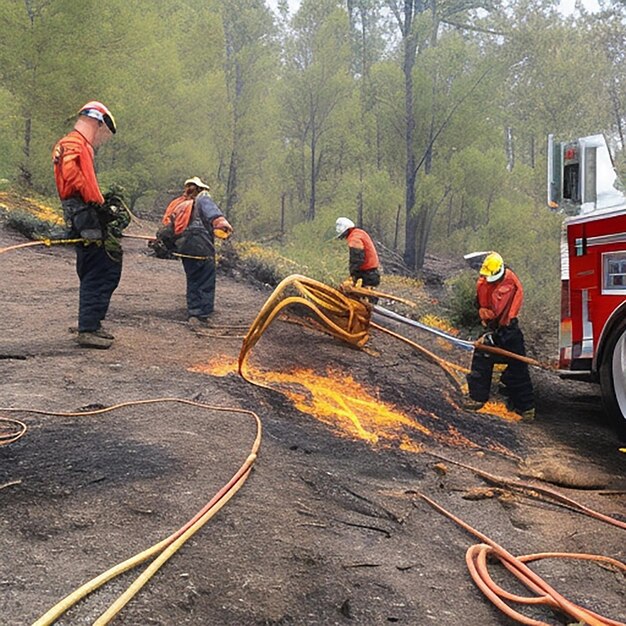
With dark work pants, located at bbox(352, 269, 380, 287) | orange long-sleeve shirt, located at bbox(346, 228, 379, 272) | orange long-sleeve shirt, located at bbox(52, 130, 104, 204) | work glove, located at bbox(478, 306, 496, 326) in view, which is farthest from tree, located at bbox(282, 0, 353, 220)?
orange long-sleeve shirt, located at bbox(52, 130, 104, 204)

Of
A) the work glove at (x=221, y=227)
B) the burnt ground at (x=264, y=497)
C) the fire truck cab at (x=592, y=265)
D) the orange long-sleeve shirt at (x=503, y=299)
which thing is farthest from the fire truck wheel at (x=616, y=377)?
the work glove at (x=221, y=227)

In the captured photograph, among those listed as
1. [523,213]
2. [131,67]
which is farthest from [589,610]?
[131,67]

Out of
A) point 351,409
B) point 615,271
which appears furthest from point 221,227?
point 615,271

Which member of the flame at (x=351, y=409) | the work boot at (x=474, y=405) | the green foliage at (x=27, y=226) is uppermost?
the green foliage at (x=27, y=226)

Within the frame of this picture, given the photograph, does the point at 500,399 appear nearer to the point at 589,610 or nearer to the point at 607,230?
the point at 607,230

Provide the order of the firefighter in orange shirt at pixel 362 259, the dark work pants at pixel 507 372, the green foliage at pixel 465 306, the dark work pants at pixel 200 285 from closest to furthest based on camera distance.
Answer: the dark work pants at pixel 507 372, the dark work pants at pixel 200 285, the firefighter in orange shirt at pixel 362 259, the green foliage at pixel 465 306

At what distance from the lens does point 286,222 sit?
25062 millimetres

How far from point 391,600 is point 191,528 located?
0.87m

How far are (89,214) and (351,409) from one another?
2.84 meters

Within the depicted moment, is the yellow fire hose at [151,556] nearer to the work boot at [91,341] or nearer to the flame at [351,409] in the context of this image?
the flame at [351,409]

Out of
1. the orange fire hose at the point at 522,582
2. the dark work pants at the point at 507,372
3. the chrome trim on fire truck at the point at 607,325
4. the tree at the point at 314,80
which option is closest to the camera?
the orange fire hose at the point at 522,582

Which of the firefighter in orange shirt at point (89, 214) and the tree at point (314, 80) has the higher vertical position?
the tree at point (314, 80)

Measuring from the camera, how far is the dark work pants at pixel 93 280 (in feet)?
18.9

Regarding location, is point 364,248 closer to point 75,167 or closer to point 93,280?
point 93,280
